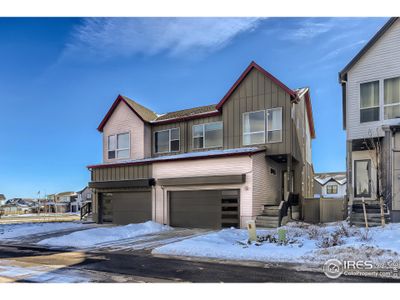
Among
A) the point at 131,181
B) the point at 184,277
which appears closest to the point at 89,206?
the point at 131,181

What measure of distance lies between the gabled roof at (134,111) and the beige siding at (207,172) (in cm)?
415

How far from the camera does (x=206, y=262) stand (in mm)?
7715

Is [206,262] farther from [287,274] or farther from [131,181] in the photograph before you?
[131,181]

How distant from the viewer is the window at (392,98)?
13.0 meters

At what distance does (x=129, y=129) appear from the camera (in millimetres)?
19828

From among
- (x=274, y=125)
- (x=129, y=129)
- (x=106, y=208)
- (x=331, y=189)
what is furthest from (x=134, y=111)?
(x=331, y=189)

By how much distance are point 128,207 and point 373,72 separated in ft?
46.0

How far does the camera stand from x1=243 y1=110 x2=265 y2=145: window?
1585 cm

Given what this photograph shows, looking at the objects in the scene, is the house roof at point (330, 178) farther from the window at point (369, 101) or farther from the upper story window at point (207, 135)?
the window at point (369, 101)

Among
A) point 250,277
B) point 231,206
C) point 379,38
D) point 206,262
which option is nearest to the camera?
point 250,277

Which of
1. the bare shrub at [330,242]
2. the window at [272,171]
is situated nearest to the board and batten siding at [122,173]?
the window at [272,171]

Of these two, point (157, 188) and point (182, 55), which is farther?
point (157, 188)

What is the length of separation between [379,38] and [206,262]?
11987 mm

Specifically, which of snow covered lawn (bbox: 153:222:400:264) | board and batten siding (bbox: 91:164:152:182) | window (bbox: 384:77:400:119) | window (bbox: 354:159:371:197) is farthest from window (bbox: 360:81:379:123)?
board and batten siding (bbox: 91:164:152:182)
